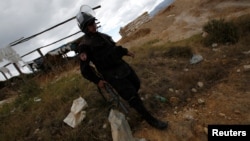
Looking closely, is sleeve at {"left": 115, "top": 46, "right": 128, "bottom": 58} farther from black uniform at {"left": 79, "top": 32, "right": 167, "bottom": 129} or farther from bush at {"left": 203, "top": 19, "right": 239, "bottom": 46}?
bush at {"left": 203, "top": 19, "right": 239, "bottom": 46}

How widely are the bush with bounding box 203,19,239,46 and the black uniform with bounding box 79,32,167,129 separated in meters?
3.46

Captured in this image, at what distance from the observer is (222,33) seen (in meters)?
6.20

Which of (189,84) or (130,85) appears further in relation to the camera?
(189,84)

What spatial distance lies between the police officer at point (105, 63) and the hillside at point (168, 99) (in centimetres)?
46

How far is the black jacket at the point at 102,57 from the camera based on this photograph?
10.5ft

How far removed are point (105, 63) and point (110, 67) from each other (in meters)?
0.11

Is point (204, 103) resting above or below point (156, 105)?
below

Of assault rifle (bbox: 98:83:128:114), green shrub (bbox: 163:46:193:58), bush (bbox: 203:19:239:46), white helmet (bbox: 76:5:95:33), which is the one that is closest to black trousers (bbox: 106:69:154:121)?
assault rifle (bbox: 98:83:128:114)

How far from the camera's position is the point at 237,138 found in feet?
10.4

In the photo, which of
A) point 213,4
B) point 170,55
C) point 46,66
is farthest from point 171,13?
point 170,55

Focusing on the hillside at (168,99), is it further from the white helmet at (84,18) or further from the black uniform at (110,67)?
the white helmet at (84,18)

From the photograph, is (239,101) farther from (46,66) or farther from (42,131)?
(46,66)

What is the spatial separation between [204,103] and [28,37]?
7005 millimetres

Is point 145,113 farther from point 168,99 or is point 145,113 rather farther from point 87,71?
point 87,71
